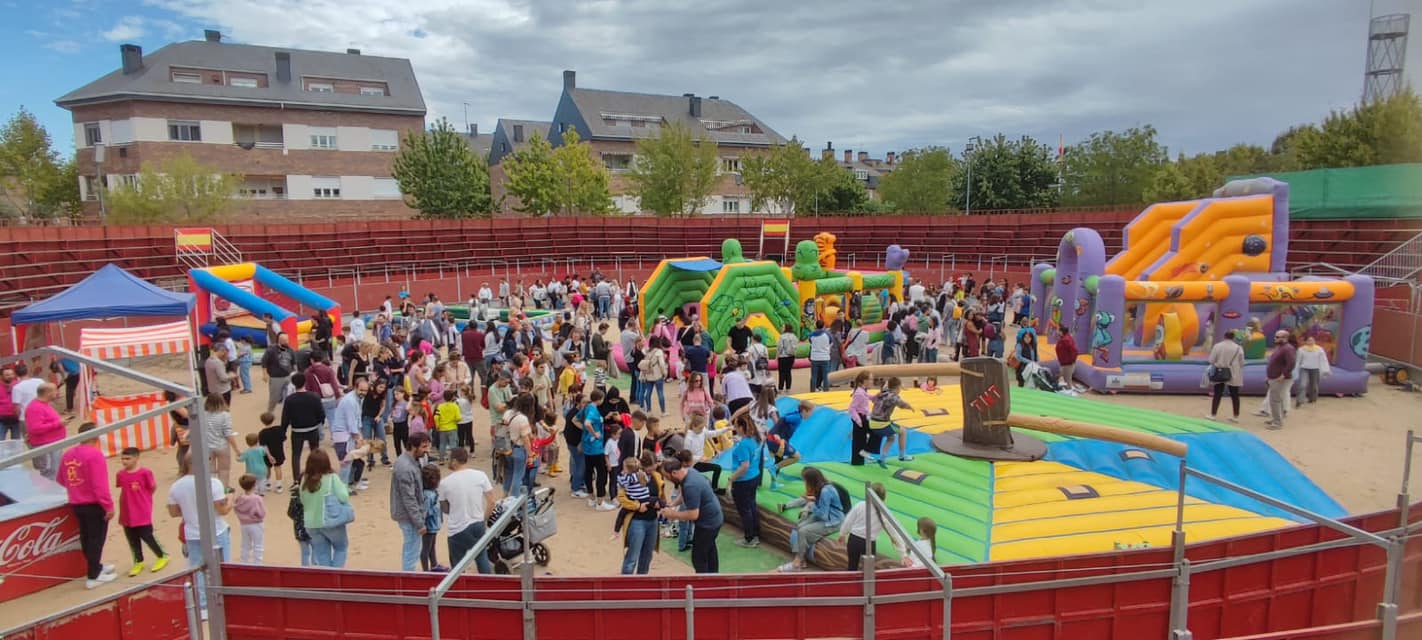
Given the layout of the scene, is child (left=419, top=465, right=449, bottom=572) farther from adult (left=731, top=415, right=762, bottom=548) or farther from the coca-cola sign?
the coca-cola sign

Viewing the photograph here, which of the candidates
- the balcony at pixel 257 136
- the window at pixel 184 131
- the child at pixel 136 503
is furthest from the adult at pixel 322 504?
the balcony at pixel 257 136

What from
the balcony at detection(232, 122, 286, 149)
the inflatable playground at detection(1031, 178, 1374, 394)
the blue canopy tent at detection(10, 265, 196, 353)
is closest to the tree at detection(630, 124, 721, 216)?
the balcony at detection(232, 122, 286, 149)

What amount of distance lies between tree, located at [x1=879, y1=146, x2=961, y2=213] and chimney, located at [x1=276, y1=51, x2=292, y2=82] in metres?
34.3

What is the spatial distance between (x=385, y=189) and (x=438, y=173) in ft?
16.5


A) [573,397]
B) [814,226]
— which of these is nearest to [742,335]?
[573,397]

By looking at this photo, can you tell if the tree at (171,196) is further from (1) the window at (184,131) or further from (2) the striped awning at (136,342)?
(2) the striped awning at (136,342)

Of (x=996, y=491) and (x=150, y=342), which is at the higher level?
(x=150, y=342)

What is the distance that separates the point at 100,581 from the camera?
6.86 m

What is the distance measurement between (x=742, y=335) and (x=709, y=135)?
141ft

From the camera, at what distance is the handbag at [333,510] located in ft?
20.9

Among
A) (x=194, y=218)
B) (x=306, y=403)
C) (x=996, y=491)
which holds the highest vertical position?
(x=194, y=218)

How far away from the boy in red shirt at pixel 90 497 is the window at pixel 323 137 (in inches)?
1487

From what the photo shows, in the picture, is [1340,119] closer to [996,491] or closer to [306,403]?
[996,491]

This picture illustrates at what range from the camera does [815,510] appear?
22.7 feet
